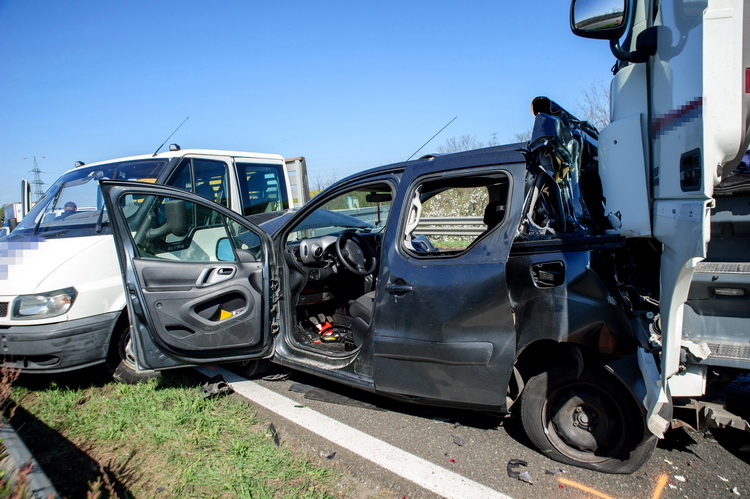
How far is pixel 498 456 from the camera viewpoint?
2846mm

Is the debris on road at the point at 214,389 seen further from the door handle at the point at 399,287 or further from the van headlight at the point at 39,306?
the door handle at the point at 399,287

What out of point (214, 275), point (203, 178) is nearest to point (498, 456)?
point (214, 275)

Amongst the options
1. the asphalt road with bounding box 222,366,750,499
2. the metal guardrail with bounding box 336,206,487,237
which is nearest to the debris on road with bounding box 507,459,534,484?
the asphalt road with bounding box 222,366,750,499

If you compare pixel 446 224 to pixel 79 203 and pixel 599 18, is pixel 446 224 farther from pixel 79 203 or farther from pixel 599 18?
pixel 599 18

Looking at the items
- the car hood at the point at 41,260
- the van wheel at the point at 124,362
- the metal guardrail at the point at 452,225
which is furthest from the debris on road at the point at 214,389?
the metal guardrail at the point at 452,225

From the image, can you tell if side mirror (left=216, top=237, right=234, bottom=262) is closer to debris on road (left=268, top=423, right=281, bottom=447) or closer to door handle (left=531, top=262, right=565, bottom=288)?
debris on road (left=268, top=423, right=281, bottom=447)

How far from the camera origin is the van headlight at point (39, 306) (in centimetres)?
366

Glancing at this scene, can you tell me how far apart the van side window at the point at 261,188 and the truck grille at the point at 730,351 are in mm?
5208

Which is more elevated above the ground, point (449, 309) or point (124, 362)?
point (449, 309)

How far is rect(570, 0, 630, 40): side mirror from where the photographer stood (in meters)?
2.25

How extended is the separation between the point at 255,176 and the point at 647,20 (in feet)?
17.1

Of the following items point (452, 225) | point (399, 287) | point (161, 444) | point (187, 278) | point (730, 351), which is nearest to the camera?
point (730, 351)

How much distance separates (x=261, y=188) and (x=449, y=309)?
4529mm

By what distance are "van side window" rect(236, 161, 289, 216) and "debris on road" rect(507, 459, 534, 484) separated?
4551 mm
